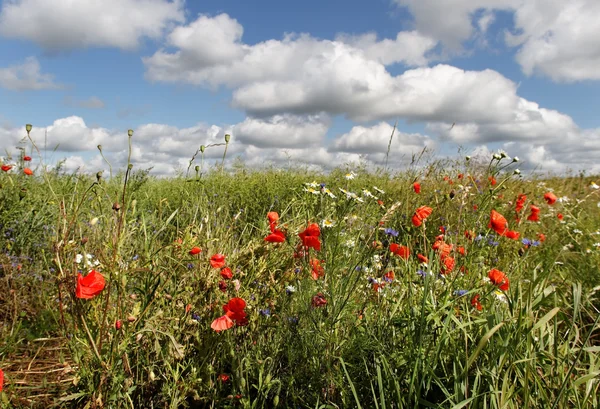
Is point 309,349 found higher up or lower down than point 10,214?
lower down

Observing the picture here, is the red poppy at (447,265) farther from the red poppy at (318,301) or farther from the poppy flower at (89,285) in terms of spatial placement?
the poppy flower at (89,285)

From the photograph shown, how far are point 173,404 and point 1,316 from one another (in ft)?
6.24

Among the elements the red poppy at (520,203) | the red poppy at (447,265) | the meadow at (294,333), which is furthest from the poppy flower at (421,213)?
the red poppy at (520,203)

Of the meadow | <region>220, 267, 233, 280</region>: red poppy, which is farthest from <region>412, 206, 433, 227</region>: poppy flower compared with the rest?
<region>220, 267, 233, 280</region>: red poppy

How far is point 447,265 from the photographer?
227cm

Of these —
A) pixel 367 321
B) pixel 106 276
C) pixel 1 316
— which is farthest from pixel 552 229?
pixel 1 316

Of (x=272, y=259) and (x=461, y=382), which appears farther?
(x=272, y=259)

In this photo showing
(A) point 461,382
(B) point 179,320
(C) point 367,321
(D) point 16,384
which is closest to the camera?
(A) point 461,382

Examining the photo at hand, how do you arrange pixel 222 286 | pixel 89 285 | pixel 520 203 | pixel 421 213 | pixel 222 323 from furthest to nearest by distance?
1. pixel 520 203
2. pixel 421 213
3. pixel 222 286
4. pixel 222 323
5. pixel 89 285

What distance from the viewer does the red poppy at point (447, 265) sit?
7.39ft

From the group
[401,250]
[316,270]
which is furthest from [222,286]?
[401,250]

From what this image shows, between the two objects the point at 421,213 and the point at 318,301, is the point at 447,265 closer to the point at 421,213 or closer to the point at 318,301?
the point at 421,213

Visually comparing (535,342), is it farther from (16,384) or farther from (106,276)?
(16,384)

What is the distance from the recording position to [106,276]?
1.76 meters
